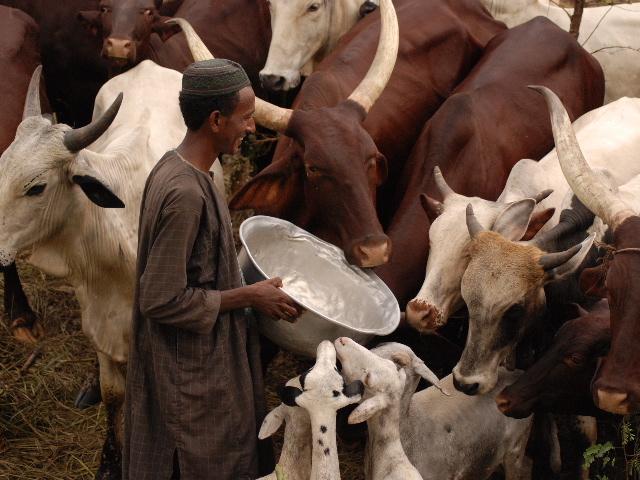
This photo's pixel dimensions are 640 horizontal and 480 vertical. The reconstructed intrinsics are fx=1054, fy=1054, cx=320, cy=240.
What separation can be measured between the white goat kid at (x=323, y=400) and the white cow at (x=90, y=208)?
1355mm

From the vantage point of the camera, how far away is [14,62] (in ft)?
22.3

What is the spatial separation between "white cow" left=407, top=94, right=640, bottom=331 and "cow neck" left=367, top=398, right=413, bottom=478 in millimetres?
585

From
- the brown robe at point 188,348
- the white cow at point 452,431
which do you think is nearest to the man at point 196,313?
the brown robe at point 188,348

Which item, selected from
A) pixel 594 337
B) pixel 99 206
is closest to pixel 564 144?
pixel 594 337

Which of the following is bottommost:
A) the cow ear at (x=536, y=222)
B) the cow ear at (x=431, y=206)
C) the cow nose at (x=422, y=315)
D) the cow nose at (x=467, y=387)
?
the cow nose at (x=467, y=387)

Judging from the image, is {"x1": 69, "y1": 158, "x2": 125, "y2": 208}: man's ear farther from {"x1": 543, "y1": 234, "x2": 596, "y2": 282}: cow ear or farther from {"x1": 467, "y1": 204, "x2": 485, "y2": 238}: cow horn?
{"x1": 543, "y1": 234, "x2": 596, "y2": 282}: cow ear

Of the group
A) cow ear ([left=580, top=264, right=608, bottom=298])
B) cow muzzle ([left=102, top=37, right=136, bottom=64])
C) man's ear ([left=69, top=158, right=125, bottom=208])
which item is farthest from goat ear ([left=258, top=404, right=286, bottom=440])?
cow muzzle ([left=102, top=37, right=136, bottom=64])

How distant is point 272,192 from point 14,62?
2.44 metres

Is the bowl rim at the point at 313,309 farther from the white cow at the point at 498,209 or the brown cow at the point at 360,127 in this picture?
the white cow at the point at 498,209

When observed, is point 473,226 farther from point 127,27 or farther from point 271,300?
point 127,27

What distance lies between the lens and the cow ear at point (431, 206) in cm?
508

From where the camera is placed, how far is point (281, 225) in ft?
15.7

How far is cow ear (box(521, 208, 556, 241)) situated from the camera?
492 cm

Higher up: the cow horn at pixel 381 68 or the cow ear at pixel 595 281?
the cow horn at pixel 381 68
